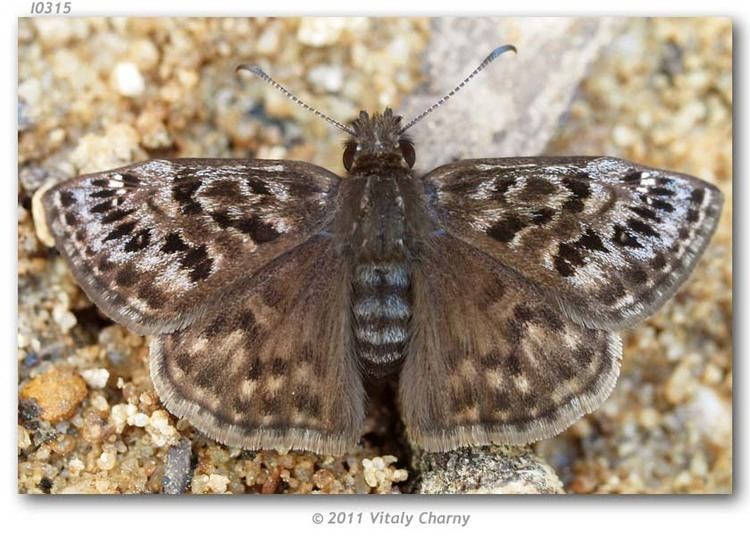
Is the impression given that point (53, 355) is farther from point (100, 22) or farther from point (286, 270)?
point (100, 22)

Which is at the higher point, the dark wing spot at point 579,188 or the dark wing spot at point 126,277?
the dark wing spot at point 579,188

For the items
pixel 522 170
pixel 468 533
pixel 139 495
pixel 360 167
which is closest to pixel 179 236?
pixel 360 167

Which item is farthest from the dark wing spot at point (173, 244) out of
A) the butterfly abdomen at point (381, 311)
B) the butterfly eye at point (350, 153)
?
the butterfly eye at point (350, 153)

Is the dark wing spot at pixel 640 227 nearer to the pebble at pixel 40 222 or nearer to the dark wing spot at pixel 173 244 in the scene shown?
the dark wing spot at pixel 173 244

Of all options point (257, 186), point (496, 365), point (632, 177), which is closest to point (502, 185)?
point (632, 177)

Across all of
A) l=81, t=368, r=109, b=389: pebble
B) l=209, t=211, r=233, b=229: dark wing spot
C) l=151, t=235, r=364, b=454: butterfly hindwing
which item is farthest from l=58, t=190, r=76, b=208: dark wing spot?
l=81, t=368, r=109, b=389: pebble

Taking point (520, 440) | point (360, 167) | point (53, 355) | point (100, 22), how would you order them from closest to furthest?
point (520, 440) < point (360, 167) < point (53, 355) < point (100, 22)
